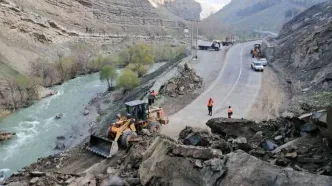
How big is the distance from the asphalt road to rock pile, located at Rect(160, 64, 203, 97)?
45.8 inches

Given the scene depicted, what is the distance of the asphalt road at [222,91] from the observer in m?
23.6

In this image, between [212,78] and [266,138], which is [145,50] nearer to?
[212,78]

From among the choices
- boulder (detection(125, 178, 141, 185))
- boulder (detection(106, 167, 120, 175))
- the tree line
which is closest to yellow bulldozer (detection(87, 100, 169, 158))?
boulder (detection(106, 167, 120, 175))

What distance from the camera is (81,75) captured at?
61.5 meters

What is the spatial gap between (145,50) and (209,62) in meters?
18.7

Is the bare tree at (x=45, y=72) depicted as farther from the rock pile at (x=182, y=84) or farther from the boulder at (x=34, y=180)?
the boulder at (x=34, y=180)

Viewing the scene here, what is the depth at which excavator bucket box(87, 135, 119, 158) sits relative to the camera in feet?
60.1

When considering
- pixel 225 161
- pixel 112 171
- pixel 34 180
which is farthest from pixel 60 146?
pixel 225 161

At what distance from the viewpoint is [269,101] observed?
1115 inches

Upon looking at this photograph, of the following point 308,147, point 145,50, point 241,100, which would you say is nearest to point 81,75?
point 145,50

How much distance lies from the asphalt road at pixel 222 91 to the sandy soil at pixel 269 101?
412 mm

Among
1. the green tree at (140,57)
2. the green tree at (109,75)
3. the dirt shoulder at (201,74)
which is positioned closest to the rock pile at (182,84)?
the dirt shoulder at (201,74)

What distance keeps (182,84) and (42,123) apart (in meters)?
13.8

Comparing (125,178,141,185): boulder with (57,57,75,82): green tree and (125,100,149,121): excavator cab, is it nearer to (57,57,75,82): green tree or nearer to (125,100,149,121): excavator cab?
(125,100,149,121): excavator cab
